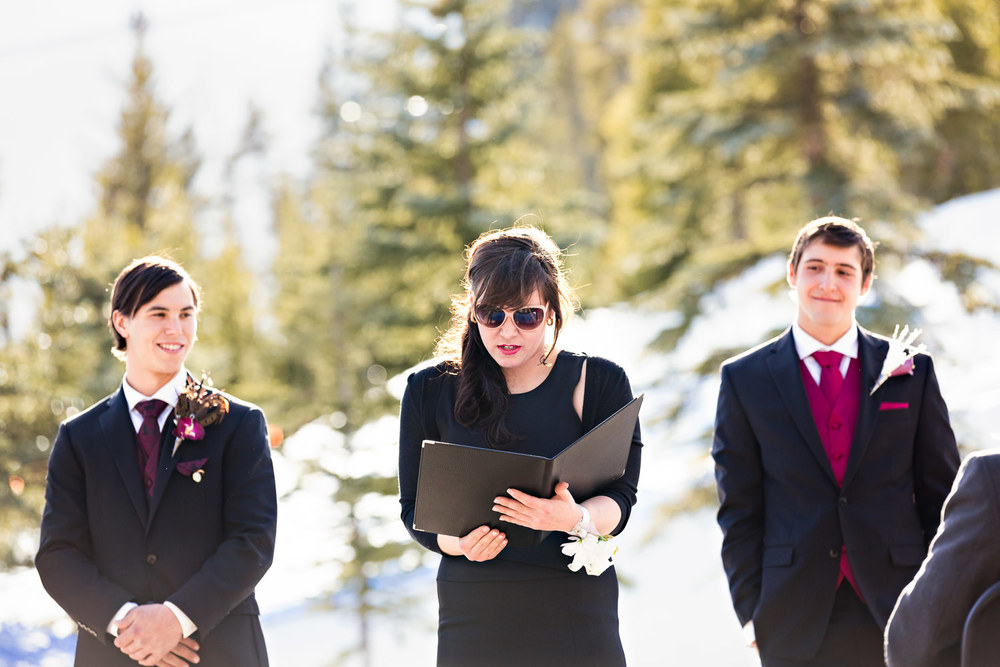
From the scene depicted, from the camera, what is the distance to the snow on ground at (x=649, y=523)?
32.1 feet

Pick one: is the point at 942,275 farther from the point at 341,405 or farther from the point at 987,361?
the point at 341,405

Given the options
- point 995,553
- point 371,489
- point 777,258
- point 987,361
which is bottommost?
point 995,553

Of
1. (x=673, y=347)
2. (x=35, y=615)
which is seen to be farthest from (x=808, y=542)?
(x=35, y=615)

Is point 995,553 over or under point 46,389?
under

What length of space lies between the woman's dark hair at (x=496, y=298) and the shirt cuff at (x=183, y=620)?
99 cm

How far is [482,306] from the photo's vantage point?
9.43 ft

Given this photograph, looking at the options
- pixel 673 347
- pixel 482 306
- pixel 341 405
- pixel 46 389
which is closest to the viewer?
pixel 482 306

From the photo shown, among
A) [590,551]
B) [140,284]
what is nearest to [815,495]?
[590,551]

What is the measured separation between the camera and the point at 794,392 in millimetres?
3322

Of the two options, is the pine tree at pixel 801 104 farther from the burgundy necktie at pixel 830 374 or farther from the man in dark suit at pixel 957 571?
the man in dark suit at pixel 957 571

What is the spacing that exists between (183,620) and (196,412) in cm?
62

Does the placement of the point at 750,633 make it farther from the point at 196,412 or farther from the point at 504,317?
the point at 196,412

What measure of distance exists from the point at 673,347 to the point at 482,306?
7.56 metres

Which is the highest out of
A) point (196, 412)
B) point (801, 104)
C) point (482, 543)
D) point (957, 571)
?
point (801, 104)
